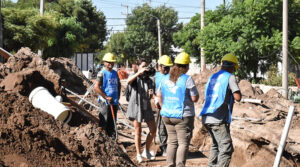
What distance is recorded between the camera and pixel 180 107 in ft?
18.9

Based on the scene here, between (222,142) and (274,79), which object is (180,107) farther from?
(274,79)

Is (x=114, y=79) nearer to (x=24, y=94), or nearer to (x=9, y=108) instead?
(x=24, y=94)

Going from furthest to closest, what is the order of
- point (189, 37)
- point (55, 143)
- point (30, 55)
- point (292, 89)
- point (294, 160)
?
point (189, 37) < point (292, 89) < point (30, 55) < point (294, 160) < point (55, 143)

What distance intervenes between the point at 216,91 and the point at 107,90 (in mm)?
2442

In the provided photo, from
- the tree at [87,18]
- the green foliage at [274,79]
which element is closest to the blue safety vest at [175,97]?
the green foliage at [274,79]

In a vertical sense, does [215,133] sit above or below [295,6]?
below

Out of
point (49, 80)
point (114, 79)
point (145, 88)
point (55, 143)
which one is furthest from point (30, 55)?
point (55, 143)

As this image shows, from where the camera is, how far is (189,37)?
3947 centimetres

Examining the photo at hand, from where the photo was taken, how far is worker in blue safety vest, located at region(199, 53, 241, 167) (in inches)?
216

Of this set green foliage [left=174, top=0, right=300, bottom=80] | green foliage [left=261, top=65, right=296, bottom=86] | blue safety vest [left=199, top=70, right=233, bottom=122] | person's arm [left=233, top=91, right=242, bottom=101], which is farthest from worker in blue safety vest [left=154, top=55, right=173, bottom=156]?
green foliage [left=261, top=65, right=296, bottom=86]

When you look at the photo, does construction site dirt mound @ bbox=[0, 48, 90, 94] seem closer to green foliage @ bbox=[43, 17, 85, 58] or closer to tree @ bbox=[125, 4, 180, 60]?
green foliage @ bbox=[43, 17, 85, 58]

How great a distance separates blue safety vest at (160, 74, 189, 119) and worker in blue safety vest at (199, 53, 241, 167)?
327 mm

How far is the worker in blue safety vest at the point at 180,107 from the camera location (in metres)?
5.74

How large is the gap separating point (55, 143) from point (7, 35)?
67.3ft
